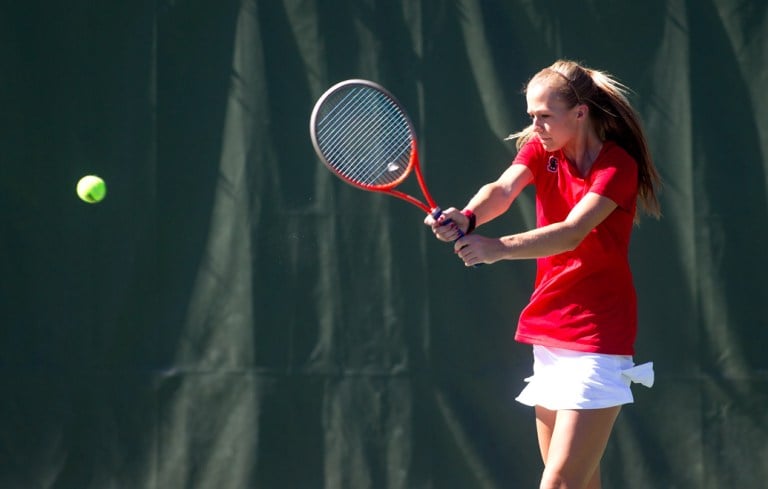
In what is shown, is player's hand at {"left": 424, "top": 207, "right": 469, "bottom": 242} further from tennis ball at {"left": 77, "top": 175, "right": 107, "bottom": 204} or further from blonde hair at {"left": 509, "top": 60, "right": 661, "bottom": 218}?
tennis ball at {"left": 77, "top": 175, "right": 107, "bottom": 204}

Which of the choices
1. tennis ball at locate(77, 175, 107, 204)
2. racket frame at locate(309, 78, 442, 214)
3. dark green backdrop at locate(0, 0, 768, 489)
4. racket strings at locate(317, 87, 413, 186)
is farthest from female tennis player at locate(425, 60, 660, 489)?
tennis ball at locate(77, 175, 107, 204)

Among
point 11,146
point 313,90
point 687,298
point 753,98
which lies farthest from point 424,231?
point 11,146

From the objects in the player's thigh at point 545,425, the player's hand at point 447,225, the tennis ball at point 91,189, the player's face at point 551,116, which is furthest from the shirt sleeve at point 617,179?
the tennis ball at point 91,189

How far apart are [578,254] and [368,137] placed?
752 millimetres

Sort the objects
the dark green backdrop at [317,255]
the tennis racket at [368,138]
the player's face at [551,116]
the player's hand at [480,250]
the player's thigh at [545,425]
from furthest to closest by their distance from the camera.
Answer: the dark green backdrop at [317,255]
the tennis racket at [368,138]
the player's thigh at [545,425]
the player's face at [551,116]
the player's hand at [480,250]

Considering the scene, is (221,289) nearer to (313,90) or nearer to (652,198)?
(313,90)

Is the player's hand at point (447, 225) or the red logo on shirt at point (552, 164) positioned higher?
the red logo on shirt at point (552, 164)

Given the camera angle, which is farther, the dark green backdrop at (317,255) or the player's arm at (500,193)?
the dark green backdrop at (317,255)

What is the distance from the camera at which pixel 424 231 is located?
4.23 metres

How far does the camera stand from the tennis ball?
4.15 m

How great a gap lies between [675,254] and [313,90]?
1.42 metres

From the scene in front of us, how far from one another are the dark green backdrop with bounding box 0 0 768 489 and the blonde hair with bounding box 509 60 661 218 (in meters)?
0.87

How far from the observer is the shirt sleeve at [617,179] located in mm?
3176

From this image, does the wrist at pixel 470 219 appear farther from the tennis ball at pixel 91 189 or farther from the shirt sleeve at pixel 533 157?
the tennis ball at pixel 91 189
